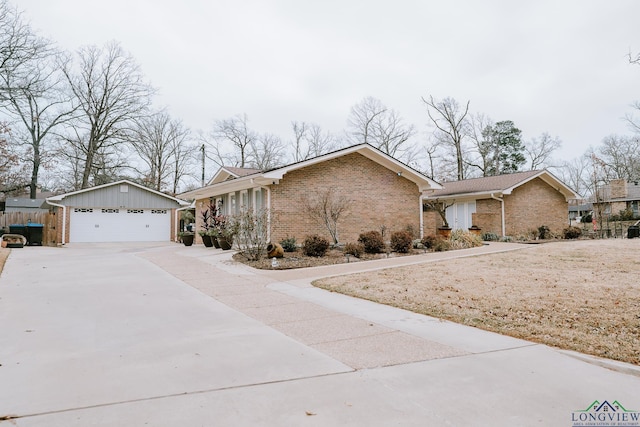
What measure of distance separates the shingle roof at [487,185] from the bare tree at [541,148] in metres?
21.7

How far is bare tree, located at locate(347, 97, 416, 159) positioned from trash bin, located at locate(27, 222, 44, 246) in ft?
92.6

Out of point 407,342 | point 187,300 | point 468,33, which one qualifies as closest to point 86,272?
point 187,300

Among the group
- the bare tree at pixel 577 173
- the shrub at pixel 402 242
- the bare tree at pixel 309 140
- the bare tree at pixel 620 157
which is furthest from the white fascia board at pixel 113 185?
the bare tree at pixel 577 173

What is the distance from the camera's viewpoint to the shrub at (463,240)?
1652cm

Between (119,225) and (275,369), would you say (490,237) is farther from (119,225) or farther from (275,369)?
→ (119,225)

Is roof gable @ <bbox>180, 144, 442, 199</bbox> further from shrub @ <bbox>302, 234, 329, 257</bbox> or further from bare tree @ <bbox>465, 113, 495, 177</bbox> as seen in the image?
bare tree @ <bbox>465, 113, 495, 177</bbox>

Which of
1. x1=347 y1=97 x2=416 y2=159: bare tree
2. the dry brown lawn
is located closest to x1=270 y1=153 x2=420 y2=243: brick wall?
the dry brown lawn

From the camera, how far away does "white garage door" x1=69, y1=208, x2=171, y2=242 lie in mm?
24906

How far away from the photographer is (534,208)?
23.5m

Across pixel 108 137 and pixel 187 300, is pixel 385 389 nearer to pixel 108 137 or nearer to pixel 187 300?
pixel 187 300

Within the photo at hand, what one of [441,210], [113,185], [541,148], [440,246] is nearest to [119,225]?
[113,185]

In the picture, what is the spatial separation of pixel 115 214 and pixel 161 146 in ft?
59.5

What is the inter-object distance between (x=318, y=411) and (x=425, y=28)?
13399 mm

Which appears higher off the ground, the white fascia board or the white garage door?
the white fascia board
